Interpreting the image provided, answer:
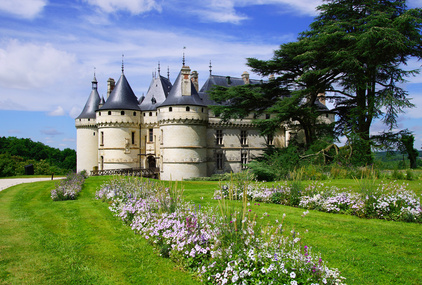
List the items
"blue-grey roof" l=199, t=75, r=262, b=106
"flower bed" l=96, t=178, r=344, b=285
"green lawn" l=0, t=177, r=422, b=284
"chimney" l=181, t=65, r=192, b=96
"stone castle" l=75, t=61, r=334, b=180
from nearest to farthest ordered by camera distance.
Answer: "flower bed" l=96, t=178, r=344, b=285
"green lawn" l=0, t=177, r=422, b=284
"chimney" l=181, t=65, r=192, b=96
"stone castle" l=75, t=61, r=334, b=180
"blue-grey roof" l=199, t=75, r=262, b=106

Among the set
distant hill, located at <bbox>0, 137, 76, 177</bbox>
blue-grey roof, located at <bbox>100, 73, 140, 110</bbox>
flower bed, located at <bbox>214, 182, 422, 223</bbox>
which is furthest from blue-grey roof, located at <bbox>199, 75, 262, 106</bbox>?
distant hill, located at <bbox>0, 137, 76, 177</bbox>

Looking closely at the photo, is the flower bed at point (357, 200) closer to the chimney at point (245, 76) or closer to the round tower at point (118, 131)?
the round tower at point (118, 131)

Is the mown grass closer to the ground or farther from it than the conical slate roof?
closer to the ground

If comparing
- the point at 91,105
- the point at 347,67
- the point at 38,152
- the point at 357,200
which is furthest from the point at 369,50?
the point at 38,152

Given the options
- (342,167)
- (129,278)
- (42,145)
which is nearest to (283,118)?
(342,167)

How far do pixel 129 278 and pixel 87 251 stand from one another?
1.71m

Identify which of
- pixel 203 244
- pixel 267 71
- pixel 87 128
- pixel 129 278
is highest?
pixel 267 71

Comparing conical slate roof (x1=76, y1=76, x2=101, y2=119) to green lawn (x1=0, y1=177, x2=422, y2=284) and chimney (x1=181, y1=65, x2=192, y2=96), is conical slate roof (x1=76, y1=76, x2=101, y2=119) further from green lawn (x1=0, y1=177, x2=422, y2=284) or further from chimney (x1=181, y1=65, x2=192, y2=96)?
green lawn (x1=0, y1=177, x2=422, y2=284)

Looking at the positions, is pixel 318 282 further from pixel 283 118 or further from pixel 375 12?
pixel 375 12

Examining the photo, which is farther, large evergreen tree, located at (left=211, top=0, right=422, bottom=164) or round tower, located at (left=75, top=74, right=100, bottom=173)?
Answer: round tower, located at (left=75, top=74, right=100, bottom=173)

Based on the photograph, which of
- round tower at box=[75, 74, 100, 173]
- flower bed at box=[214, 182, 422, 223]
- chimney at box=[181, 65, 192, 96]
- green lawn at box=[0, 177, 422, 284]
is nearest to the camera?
green lawn at box=[0, 177, 422, 284]

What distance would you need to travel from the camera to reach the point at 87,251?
6.64 meters

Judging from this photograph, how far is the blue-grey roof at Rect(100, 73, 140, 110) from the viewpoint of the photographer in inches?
1243

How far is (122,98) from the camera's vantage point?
3209 centimetres
